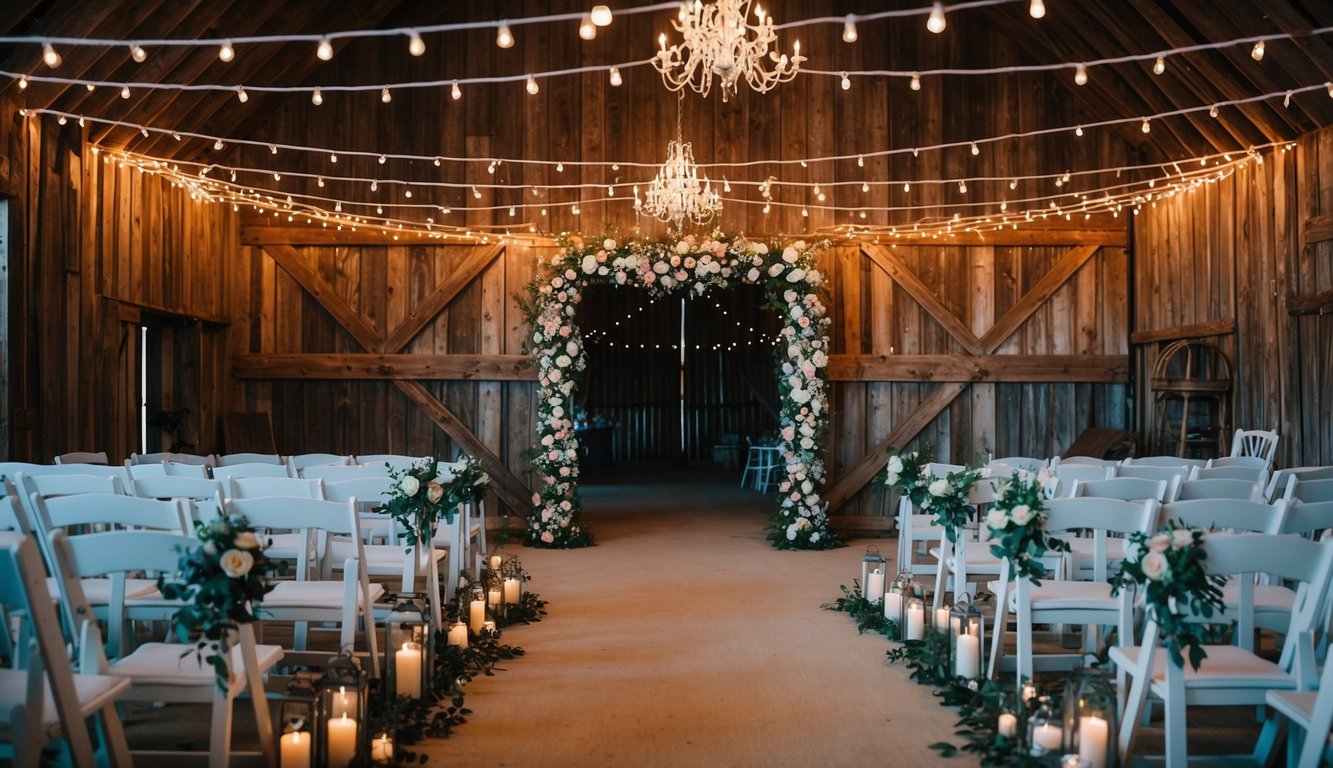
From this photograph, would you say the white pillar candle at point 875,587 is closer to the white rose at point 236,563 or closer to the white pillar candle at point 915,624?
the white pillar candle at point 915,624

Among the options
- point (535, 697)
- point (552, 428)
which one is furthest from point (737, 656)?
point (552, 428)

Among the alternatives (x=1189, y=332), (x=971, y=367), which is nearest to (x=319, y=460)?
(x=971, y=367)

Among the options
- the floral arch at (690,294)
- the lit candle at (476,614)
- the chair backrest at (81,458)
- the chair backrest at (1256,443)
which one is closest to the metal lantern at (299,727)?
the lit candle at (476,614)

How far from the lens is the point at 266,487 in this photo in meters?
4.52

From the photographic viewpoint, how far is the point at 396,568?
5.02 metres

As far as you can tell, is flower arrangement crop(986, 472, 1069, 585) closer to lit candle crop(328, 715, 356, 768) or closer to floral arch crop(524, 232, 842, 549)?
lit candle crop(328, 715, 356, 768)

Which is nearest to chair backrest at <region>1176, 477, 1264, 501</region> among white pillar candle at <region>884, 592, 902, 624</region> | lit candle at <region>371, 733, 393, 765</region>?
white pillar candle at <region>884, 592, 902, 624</region>

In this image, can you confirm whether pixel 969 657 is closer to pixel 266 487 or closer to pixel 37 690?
pixel 266 487

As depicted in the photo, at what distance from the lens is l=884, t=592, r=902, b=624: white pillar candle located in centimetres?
554

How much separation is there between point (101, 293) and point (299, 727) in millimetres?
6052

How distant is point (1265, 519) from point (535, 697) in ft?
9.63

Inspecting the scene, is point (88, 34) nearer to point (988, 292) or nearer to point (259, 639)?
point (259, 639)

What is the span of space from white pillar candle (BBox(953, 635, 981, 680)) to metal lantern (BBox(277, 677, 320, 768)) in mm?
2652

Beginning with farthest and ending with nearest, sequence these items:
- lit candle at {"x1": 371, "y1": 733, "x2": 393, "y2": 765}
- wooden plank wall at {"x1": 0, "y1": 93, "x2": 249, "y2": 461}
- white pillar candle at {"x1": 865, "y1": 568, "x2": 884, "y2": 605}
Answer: wooden plank wall at {"x1": 0, "y1": 93, "x2": 249, "y2": 461}, white pillar candle at {"x1": 865, "y1": 568, "x2": 884, "y2": 605}, lit candle at {"x1": 371, "y1": 733, "x2": 393, "y2": 765}
